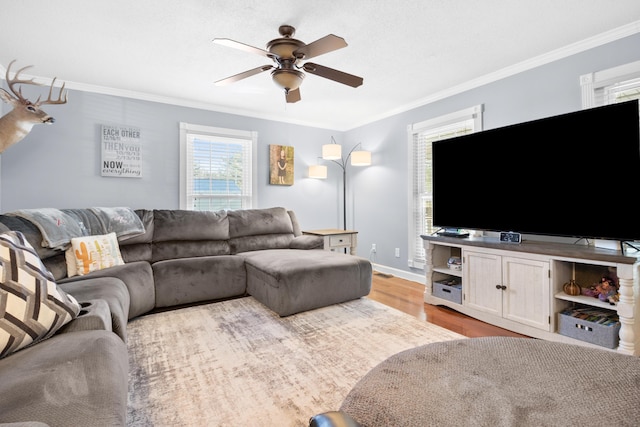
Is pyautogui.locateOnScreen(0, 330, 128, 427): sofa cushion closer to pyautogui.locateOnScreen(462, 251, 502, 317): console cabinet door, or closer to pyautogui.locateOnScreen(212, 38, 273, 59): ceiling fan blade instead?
pyautogui.locateOnScreen(212, 38, 273, 59): ceiling fan blade

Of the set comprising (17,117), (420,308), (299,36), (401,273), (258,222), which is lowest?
(420,308)

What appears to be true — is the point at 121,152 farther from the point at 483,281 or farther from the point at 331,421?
the point at 483,281

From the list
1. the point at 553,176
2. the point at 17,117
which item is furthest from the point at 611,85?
the point at 17,117

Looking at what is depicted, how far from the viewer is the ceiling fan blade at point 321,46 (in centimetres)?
186

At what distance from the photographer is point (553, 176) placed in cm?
241

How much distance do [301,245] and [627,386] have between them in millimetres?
3263

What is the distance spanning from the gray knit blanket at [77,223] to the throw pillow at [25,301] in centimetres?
121

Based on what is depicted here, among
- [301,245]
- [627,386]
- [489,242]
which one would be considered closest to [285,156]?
[301,245]

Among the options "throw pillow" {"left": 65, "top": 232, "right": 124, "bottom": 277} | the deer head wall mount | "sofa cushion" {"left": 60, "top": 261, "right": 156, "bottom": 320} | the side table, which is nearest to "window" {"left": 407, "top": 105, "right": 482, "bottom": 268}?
the side table

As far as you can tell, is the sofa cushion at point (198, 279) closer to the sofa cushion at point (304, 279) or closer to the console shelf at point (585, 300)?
the sofa cushion at point (304, 279)

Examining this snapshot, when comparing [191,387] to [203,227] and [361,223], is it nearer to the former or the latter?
[203,227]

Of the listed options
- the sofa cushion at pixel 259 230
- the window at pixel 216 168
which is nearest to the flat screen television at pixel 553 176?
the sofa cushion at pixel 259 230

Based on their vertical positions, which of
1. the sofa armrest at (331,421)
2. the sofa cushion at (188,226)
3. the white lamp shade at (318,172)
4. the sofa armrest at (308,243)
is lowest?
the sofa armrest at (331,421)

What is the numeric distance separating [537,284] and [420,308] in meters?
1.08
